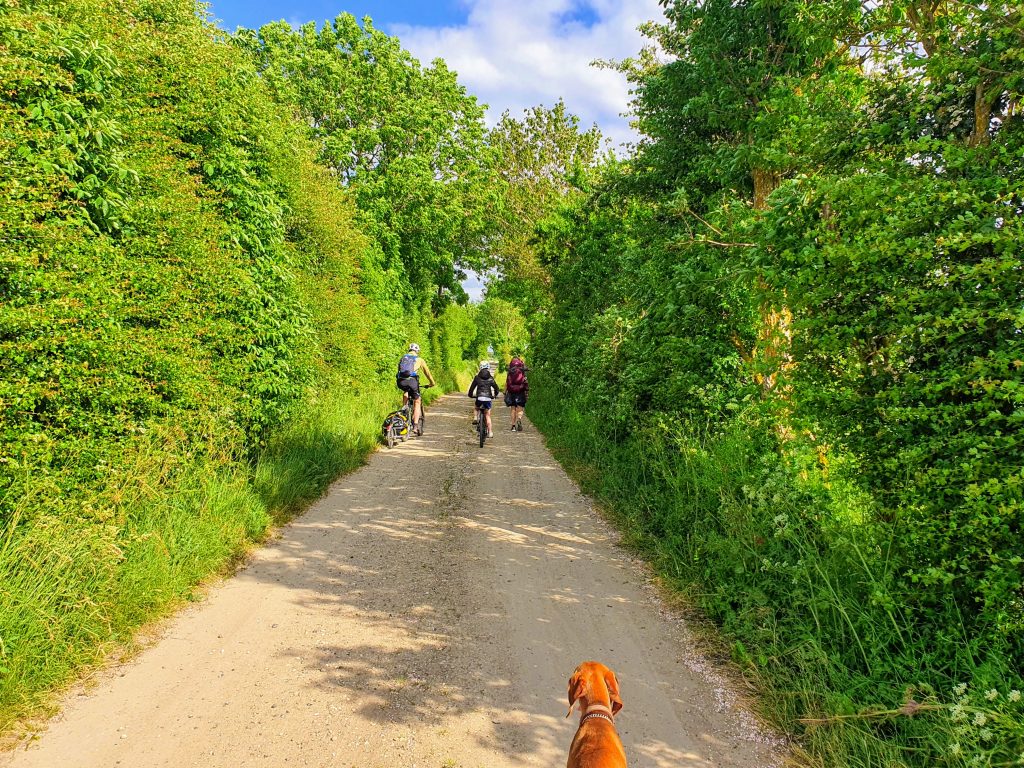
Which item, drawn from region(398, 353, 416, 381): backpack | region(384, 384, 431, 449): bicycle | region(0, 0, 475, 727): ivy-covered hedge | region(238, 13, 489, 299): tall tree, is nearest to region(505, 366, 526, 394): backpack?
region(398, 353, 416, 381): backpack

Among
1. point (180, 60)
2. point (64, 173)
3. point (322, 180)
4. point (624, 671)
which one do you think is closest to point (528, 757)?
point (624, 671)

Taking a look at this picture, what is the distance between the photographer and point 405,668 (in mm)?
3504

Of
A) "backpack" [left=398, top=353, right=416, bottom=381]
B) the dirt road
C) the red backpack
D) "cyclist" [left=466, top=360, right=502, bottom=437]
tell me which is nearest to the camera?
the dirt road

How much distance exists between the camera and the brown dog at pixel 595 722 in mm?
1994

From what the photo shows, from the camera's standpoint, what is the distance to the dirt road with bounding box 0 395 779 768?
2803mm

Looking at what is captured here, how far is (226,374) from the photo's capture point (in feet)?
19.9

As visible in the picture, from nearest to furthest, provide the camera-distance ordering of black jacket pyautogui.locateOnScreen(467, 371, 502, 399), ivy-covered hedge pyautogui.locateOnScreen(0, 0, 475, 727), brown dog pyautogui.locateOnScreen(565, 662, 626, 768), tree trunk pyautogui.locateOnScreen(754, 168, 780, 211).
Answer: brown dog pyautogui.locateOnScreen(565, 662, 626, 768) < ivy-covered hedge pyautogui.locateOnScreen(0, 0, 475, 727) < tree trunk pyautogui.locateOnScreen(754, 168, 780, 211) < black jacket pyautogui.locateOnScreen(467, 371, 502, 399)

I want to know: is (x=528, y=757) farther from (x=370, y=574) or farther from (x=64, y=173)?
(x=64, y=173)

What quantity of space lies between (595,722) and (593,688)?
22 centimetres

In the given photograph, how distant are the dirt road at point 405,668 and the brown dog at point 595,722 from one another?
2.17 feet

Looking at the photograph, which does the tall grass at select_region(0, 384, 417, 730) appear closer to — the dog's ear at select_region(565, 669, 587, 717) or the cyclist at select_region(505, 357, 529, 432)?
the dog's ear at select_region(565, 669, 587, 717)

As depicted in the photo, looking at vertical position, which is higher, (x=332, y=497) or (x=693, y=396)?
(x=693, y=396)

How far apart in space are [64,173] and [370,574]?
416 cm

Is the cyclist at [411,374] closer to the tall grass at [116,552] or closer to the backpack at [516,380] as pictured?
the backpack at [516,380]
